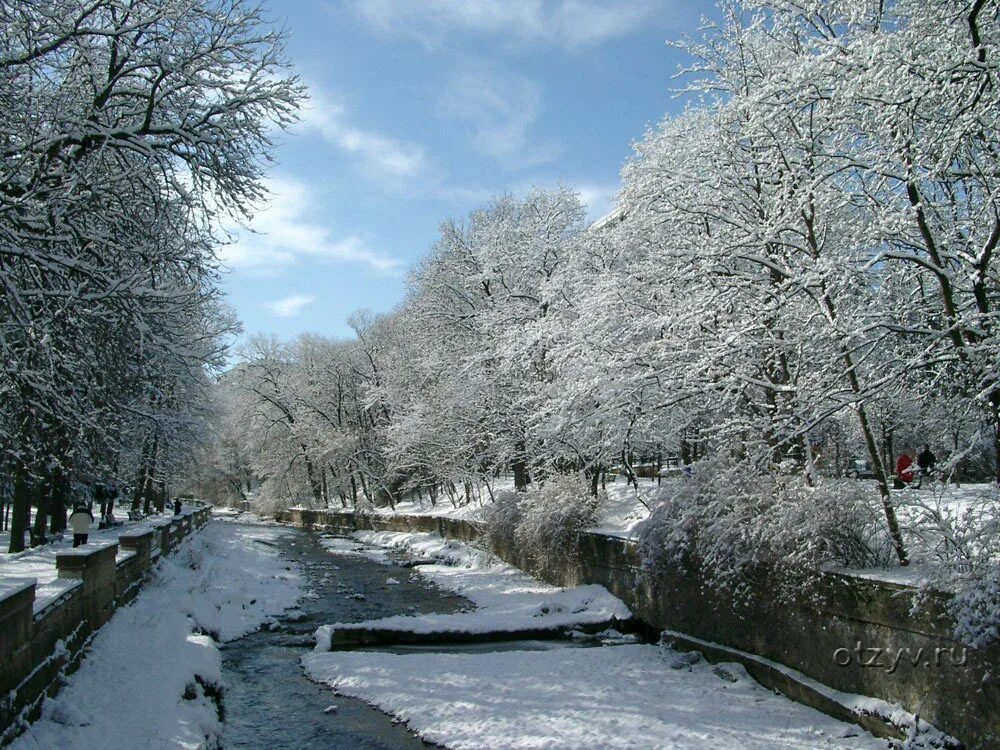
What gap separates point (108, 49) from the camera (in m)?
9.27

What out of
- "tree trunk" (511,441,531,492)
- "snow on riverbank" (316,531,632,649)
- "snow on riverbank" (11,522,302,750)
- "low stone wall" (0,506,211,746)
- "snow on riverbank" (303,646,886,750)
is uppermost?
"tree trunk" (511,441,531,492)

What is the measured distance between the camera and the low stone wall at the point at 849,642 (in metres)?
7.93

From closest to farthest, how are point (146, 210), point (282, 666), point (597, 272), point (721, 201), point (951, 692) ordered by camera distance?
point (951, 692) → point (146, 210) → point (282, 666) → point (721, 201) → point (597, 272)

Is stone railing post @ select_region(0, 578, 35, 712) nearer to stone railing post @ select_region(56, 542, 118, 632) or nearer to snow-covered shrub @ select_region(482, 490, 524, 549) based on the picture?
stone railing post @ select_region(56, 542, 118, 632)

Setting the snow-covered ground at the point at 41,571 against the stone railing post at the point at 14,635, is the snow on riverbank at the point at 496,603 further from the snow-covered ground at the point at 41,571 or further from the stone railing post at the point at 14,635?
the stone railing post at the point at 14,635

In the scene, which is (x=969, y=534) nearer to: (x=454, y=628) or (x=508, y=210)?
(x=454, y=628)

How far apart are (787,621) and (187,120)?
1065cm

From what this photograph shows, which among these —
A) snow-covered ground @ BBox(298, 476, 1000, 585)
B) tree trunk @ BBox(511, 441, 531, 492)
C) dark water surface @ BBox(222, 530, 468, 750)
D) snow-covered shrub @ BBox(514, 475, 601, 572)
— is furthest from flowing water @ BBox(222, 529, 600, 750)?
snow-covered ground @ BBox(298, 476, 1000, 585)

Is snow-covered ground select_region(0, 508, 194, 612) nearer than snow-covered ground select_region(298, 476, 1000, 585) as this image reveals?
No

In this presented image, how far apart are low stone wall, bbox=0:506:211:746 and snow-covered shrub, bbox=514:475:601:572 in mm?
9910

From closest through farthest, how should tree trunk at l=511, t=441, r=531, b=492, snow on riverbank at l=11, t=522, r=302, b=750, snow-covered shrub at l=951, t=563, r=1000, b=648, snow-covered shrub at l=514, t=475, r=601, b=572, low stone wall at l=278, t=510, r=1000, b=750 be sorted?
snow-covered shrub at l=951, t=563, r=1000, b=648 < low stone wall at l=278, t=510, r=1000, b=750 < snow on riverbank at l=11, t=522, r=302, b=750 < snow-covered shrub at l=514, t=475, r=601, b=572 < tree trunk at l=511, t=441, r=531, b=492

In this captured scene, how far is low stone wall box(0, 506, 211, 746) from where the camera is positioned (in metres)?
7.27

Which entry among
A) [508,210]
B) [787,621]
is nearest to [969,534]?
[787,621]

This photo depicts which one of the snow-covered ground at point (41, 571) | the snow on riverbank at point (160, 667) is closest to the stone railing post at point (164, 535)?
the snow on riverbank at point (160, 667)
